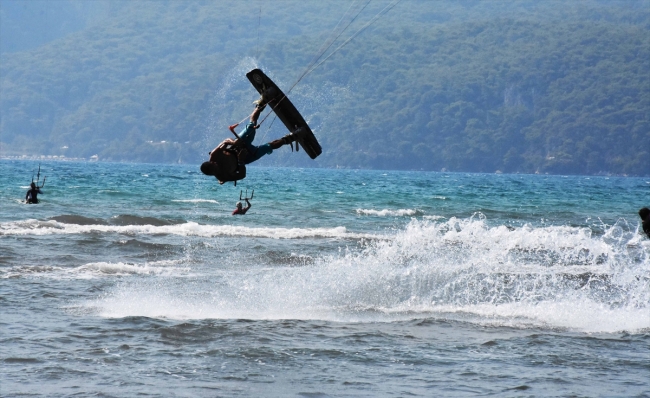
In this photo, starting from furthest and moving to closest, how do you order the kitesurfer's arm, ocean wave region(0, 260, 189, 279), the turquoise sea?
ocean wave region(0, 260, 189, 279), the kitesurfer's arm, the turquoise sea

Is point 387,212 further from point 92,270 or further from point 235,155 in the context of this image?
point 235,155

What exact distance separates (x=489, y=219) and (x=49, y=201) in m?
24.2

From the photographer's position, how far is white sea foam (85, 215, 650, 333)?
16.7 metres

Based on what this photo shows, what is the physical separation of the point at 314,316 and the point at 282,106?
407 cm

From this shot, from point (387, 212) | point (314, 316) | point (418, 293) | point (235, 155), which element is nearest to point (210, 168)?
point (235, 155)

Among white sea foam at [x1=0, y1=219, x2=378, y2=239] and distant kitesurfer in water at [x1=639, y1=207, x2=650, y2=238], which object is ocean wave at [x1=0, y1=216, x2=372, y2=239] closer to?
white sea foam at [x1=0, y1=219, x2=378, y2=239]

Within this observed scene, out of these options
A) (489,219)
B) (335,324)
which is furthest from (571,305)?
(489,219)

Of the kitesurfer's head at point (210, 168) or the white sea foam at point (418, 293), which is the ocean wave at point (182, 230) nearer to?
the white sea foam at point (418, 293)

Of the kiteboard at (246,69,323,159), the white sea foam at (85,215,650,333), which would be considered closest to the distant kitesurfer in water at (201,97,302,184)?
the kiteboard at (246,69,323,159)

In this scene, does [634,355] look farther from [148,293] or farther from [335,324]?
[148,293]

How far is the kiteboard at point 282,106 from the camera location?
16500 millimetres

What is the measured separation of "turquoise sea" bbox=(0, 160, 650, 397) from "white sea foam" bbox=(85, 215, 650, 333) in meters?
0.06

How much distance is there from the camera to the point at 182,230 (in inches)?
1346

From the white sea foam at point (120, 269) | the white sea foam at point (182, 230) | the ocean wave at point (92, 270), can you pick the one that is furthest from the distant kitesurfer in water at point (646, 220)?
the white sea foam at point (182, 230)
